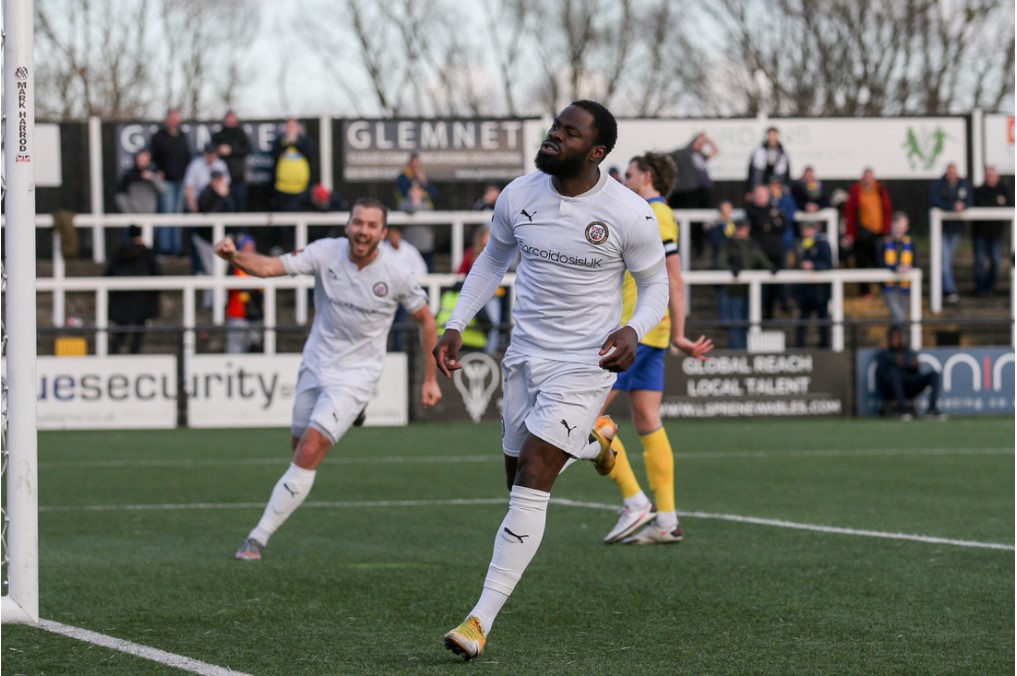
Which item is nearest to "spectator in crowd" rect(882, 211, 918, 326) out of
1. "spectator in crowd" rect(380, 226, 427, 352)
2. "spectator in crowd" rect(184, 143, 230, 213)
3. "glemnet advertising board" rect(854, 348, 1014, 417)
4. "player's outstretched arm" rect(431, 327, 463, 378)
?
"glemnet advertising board" rect(854, 348, 1014, 417)

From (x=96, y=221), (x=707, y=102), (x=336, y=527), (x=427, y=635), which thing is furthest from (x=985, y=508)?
(x=707, y=102)

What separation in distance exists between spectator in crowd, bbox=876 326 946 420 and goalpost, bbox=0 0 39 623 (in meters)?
16.6

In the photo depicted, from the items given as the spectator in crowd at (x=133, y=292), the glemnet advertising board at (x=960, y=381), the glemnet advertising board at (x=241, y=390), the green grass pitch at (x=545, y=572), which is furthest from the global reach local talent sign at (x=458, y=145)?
the green grass pitch at (x=545, y=572)

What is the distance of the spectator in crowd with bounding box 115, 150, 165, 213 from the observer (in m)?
25.2

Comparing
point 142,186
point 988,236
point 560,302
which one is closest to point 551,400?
point 560,302

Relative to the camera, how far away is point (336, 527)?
34.9 feet

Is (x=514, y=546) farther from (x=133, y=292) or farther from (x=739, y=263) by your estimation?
(x=739, y=263)

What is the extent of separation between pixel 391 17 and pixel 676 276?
138ft

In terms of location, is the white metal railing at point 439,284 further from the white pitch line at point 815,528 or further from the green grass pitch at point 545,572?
the white pitch line at point 815,528

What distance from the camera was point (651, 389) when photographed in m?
9.65

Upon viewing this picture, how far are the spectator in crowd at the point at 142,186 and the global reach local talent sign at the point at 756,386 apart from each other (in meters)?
8.81

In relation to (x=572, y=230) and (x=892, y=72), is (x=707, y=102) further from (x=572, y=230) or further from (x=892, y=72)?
(x=572, y=230)

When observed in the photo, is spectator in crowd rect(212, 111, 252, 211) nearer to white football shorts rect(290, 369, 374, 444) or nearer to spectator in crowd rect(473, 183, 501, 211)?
spectator in crowd rect(473, 183, 501, 211)

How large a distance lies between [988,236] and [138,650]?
2223 cm
